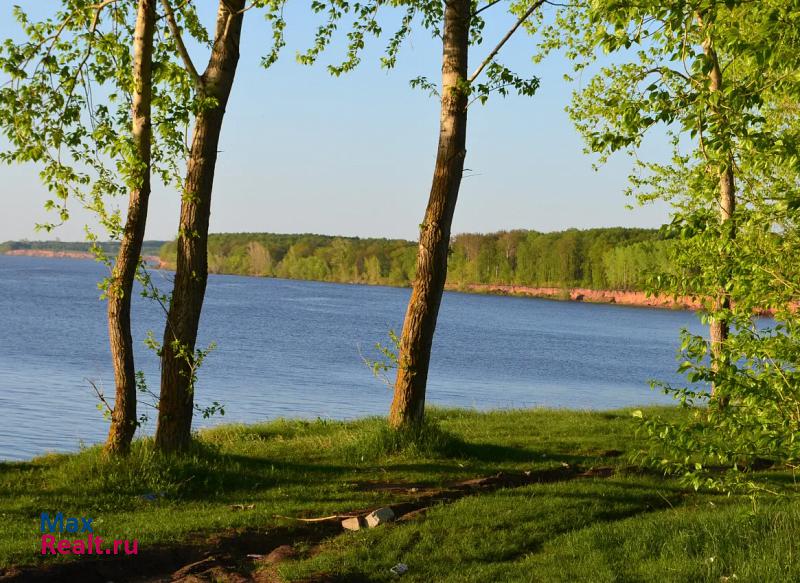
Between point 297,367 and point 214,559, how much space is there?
31943 millimetres

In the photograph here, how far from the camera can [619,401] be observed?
32719 millimetres

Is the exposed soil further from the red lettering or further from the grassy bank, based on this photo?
the red lettering

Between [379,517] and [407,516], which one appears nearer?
[379,517]

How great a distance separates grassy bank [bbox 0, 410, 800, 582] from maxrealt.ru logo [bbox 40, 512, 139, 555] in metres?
0.13

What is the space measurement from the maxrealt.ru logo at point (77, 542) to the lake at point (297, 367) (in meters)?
5.35

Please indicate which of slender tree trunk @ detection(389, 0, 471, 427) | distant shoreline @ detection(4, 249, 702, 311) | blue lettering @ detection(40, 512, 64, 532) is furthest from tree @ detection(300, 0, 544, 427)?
distant shoreline @ detection(4, 249, 702, 311)

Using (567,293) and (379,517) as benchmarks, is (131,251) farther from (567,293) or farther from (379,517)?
(567,293)

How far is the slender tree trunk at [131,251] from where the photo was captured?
Answer: 36.7 ft

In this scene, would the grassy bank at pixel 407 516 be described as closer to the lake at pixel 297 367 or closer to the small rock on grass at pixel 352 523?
the small rock on grass at pixel 352 523

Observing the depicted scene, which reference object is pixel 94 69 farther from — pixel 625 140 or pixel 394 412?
pixel 625 140

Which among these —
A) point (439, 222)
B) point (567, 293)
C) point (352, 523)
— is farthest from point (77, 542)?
point (567, 293)

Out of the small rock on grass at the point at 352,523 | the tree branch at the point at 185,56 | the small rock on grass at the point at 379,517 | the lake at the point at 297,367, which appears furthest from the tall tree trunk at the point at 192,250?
the small rock on grass at the point at 379,517

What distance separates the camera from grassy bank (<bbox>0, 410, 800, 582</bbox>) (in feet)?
25.0

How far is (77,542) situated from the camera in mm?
8164
